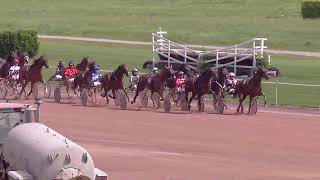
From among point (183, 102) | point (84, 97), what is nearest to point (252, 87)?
point (183, 102)

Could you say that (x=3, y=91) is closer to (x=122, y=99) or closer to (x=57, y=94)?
(x=57, y=94)

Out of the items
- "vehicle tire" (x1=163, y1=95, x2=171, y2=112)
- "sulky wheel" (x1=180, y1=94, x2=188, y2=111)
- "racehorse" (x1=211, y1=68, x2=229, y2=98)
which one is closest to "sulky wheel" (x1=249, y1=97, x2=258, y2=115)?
"racehorse" (x1=211, y1=68, x2=229, y2=98)


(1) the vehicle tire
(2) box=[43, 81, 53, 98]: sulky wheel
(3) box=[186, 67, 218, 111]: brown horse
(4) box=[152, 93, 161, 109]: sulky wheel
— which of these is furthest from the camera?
(2) box=[43, 81, 53, 98]: sulky wheel

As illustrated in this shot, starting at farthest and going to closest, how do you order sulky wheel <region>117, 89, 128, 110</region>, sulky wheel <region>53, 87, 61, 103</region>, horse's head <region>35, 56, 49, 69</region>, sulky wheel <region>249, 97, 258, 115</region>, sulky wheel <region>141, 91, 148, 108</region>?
horse's head <region>35, 56, 49, 69</region>, sulky wheel <region>53, 87, 61, 103</region>, sulky wheel <region>141, 91, 148, 108</region>, sulky wheel <region>117, 89, 128, 110</region>, sulky wheel <region>249, 97, 258, 115</region>

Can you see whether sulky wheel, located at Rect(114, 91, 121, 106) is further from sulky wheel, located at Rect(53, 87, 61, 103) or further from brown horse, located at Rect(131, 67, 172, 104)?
sulky wheel, located at Rect(53, 87, 61, 103)

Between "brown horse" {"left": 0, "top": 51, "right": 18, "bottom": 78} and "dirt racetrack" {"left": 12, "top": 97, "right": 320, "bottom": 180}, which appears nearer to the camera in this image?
"dirt racetrack" {"left": 12, "top": 97, "right": 320, "bottom": 180}

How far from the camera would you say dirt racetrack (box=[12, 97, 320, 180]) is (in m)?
19.2

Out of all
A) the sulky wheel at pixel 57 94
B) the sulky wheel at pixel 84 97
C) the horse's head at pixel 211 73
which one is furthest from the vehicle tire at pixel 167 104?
the sulky wheel at pixel 57 94

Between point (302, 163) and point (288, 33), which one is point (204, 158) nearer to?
point (302, 163)

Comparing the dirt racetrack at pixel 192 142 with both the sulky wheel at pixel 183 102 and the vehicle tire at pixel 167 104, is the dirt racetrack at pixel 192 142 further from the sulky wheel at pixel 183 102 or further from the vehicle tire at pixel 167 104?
the sulky wheel at pixel 183 102

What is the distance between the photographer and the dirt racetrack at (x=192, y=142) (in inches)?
756

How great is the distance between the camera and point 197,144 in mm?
23031

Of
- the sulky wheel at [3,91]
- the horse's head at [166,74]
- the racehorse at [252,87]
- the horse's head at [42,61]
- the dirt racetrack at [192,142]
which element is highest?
the horse's head at [42,61]

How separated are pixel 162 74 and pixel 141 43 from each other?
28.3 meters
